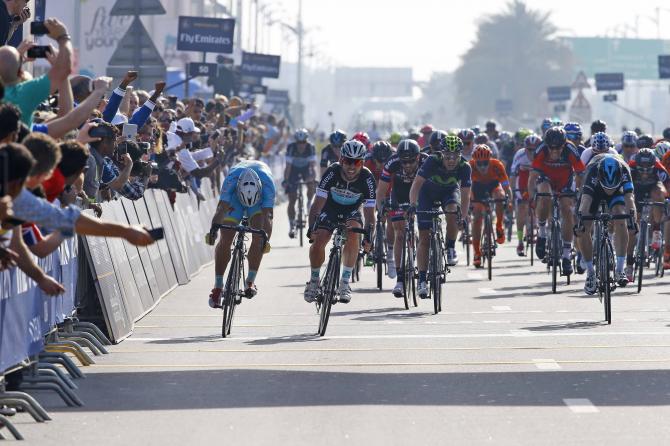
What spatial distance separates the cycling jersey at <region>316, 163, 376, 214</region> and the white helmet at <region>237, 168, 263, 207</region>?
639 millimetres

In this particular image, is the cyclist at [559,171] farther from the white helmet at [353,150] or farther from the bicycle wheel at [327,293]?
the bicycle wheel at [327,293]

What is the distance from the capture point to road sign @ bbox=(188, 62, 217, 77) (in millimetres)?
33844

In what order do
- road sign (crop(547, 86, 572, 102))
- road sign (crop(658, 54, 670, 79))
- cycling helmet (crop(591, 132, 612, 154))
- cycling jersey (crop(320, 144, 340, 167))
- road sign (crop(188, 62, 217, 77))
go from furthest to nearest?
road sign (crop(547, 86, 572, 102)) < road sign (crop(658, 54, 670, 79)) < road sign (crop(188, 62, 217, 77)) < cycling jersey (crop(320, 144, 340, 167)) < cycling helmet (crop(591, 132, 612, 154))

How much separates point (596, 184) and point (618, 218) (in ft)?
2.30

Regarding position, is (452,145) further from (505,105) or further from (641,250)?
(505,105)

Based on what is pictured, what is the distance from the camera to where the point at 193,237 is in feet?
79.2

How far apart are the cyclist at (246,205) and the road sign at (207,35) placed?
2067 cm

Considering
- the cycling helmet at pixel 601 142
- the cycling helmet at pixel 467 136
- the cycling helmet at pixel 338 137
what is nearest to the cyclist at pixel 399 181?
the cycling helmet at pixel 601 142

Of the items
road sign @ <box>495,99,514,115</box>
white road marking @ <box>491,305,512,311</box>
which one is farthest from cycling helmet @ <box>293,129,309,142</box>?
road sign @ <box>495,99,514,115</box>

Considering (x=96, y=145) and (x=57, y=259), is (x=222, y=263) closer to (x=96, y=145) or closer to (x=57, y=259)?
(x=96, y=145)

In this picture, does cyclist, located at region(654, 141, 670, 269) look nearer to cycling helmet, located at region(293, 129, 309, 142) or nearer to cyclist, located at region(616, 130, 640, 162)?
cyclist, located at region(616, 130, 640, 162)

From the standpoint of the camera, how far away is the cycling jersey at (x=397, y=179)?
2019 cm

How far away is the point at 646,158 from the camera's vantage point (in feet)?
72.3

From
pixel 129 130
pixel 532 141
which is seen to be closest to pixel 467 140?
pixel 532 141
